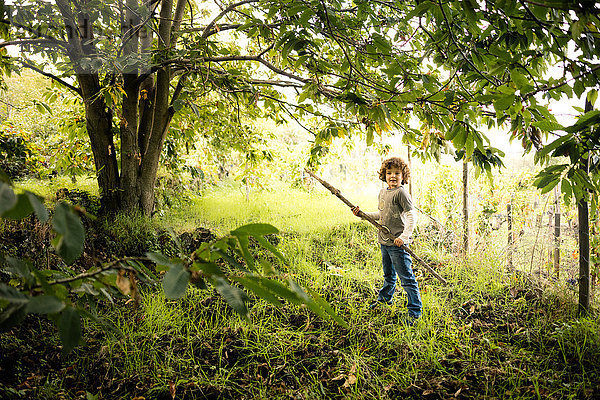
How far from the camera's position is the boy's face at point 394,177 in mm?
3330

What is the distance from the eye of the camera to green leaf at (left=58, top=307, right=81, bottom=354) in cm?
49

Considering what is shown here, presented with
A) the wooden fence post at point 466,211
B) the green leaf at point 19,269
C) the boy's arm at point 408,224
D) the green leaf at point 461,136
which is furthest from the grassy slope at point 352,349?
the green leaf at point 461,136

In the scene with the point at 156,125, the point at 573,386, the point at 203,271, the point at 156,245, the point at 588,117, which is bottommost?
the point at 573,386

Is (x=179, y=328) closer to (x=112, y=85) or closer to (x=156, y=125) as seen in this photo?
(x=112, y=85)

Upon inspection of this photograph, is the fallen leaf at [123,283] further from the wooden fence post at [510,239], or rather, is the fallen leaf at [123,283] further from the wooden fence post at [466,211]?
the wooden fence post at [510,239]

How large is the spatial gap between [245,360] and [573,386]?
222 centimetres

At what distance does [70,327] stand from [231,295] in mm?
237

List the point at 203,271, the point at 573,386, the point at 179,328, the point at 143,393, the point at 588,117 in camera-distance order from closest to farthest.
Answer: the point at 203,271
the point at 588,117
the point at 143,393
the point at 573,386
the point at 179,328

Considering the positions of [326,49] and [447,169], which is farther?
[447,169]

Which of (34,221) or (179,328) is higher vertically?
(34,221)

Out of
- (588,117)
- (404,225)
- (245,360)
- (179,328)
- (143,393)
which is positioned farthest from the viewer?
(404,225)

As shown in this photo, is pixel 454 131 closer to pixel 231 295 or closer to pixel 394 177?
pixel 231 295

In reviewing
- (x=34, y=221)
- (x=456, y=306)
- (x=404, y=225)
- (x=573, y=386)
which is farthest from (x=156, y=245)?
(x=573, y=386)

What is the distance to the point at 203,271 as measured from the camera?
0.57 metres
